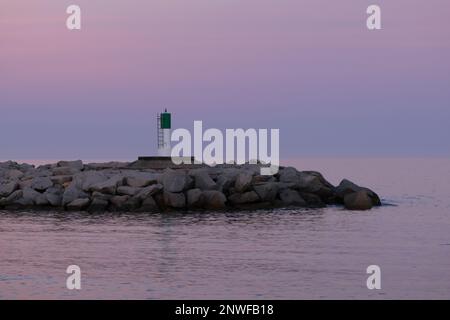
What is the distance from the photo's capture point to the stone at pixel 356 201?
109 ft

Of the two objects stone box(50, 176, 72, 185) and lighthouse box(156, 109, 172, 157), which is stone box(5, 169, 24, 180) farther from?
lighthouse box(156, 109, 172, 157)

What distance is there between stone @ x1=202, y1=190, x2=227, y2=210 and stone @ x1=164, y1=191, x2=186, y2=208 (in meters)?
0.70

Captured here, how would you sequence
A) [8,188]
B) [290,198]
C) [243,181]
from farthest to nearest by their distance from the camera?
[8,188] → [290,198] → [243,181]

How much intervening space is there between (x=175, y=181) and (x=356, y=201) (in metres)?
6.81

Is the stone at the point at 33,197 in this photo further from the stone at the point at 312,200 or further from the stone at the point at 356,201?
the stone at the point at 356,201

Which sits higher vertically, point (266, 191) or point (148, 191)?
point (148, 191)

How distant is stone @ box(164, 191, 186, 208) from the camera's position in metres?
30.7

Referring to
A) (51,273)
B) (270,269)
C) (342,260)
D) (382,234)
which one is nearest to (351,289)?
(270,269)

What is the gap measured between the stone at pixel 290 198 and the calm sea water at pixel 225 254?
104cm

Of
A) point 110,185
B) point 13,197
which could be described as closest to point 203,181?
point 110,185

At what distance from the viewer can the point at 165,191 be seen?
101 feet

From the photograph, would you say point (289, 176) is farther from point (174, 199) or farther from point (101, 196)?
point (101, 196)

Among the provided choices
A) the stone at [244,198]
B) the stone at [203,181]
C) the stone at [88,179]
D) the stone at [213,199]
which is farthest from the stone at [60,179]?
the stone at [244,198]
